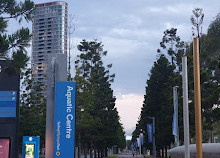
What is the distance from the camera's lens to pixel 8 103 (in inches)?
909

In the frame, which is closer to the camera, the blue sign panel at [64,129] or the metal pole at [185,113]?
the metal pole at [185,113]

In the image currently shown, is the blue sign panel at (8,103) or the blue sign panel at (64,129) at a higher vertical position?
the blue sign panel at (8,103)

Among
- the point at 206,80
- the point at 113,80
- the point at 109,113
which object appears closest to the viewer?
the point at 206,80

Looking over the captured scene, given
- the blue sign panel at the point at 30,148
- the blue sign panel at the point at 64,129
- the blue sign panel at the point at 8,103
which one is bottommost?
the blue sign panel at the point at 30,148

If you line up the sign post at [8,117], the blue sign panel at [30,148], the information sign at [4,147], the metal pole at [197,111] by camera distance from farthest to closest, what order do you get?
the blue sign panel at [30,148] → the information sign at [4,147] → the sign post at [8,117] → the metal pole at [197,111]

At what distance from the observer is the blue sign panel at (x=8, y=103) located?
22.9 m

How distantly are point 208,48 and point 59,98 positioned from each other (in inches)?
1420

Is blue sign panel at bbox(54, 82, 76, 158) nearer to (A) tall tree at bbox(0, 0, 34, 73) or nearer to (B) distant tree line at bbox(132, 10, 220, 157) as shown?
(A) tall tree at bbox(0, 0, 34, 73)

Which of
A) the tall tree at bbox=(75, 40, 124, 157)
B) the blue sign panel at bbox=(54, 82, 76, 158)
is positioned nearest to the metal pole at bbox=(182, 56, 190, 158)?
the blue sign panel at bbox=(54, 82, 76, 158)

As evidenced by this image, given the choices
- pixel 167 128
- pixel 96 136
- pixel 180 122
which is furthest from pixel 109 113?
pixel 180 122

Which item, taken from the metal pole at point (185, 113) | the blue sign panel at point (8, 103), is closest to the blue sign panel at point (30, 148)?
the blue sign panel at point (8, 103)

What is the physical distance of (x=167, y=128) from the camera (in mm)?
50031

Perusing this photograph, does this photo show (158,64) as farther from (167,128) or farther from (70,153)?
(70,153)

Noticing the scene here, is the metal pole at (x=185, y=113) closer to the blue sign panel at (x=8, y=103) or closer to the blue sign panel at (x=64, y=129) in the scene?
the blue sign panel at (x=64, y=129)
